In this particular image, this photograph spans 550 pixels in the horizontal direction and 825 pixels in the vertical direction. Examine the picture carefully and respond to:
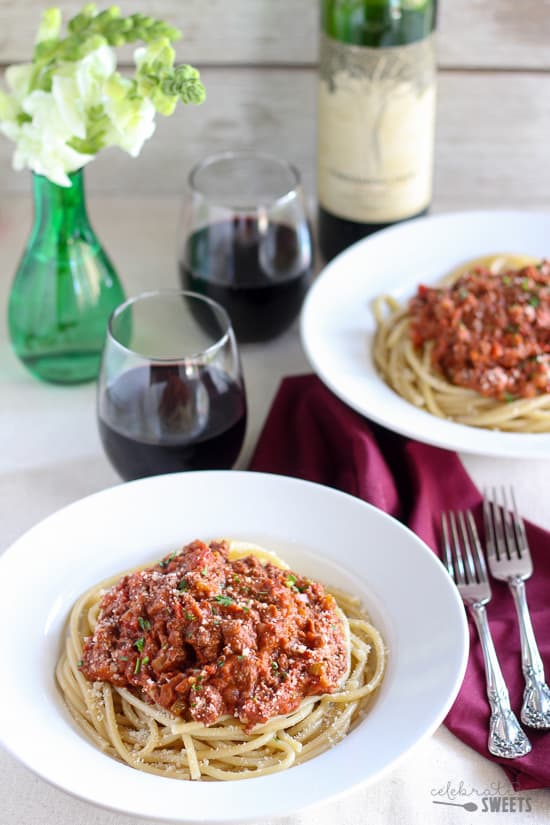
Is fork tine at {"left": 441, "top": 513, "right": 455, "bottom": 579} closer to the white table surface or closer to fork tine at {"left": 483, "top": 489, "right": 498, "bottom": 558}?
fork tine at {"left": 483, "top": 489, "right": 498, "bottom": 558}

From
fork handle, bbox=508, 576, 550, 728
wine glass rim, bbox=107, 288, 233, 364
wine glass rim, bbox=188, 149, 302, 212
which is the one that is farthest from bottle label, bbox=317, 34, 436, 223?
fork handle, bbox=508, 576, 550, 728

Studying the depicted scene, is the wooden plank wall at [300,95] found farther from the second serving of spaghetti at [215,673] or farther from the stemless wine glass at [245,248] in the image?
the second serving of spaghetti at [215,673]

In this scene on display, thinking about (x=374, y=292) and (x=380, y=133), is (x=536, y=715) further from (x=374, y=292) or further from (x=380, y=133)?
(x=380, y=133)

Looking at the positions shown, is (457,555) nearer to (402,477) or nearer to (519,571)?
(519,571)

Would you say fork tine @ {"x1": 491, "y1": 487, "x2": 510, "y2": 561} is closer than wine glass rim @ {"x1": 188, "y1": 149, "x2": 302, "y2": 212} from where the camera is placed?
Yes

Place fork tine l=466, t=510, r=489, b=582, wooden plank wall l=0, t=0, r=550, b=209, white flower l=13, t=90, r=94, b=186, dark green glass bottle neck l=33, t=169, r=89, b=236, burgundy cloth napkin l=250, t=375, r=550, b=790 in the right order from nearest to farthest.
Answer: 1. burgundy cloth napkin l=250, t=375, r=550, b=790
2. fork tine l=466, t=510, r=489, b=582
3. white flower l=13, t=90, r=94, b=186
4. dark green glass bottle neck l=33, t=169, r=89, b=236
5. wooden plank wall l=0, t=0, r=550, b=209
